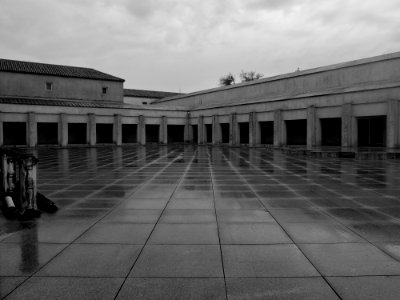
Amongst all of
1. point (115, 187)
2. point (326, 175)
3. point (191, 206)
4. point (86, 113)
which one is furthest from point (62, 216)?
point (86, 113)

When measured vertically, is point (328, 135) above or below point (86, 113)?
below

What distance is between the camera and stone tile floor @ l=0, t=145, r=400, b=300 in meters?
3.94

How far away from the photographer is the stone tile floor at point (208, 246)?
3.94 metres

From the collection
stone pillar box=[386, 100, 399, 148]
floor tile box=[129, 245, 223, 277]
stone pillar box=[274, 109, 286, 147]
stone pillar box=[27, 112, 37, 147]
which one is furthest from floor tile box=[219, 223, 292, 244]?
stone pillar box=[27, 112, 37, 147]

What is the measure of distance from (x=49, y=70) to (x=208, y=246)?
44.9m

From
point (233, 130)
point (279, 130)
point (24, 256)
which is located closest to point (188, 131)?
point (233, 130)

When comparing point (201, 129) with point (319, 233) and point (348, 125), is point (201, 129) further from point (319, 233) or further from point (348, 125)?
point (319, 233)

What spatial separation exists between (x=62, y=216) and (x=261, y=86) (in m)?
34.6

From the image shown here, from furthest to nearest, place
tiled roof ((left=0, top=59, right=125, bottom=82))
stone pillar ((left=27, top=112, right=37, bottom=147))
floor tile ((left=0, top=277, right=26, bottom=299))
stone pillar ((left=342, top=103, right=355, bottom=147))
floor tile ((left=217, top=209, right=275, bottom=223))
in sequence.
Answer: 1. tiled roof ((left=0, top=59, right=125, bottom=82))
2. stone pillar ((left=27, top=112, right=37, bottom=147))
3. stone pillar ((left=342, top=103, right=355, bottom=147))
4. floor tile ((left=217, top=209, right=275, bottom=223))
5. floor tile ((left=0, top=277, right=26, bottom=299))

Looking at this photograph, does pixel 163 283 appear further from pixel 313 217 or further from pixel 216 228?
pixel 313 217

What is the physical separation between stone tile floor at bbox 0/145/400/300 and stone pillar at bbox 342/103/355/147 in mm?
18706

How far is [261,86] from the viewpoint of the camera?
129 feet

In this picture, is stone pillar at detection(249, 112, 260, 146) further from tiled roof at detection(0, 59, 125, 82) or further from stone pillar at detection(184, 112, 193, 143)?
tiled roof at detection(0, 59, 125, 82)

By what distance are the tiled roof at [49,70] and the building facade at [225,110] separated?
13cm
